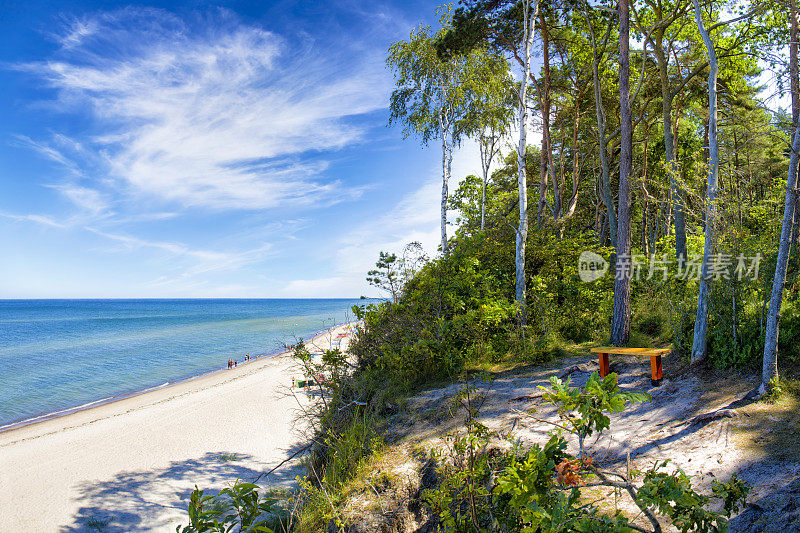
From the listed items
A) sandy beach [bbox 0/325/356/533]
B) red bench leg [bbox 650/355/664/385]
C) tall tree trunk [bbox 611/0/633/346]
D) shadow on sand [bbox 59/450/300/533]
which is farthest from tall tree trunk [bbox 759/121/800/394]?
shadow on sand [bbox 59/450/300/533]

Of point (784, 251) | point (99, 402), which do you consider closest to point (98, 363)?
point (99, 402)

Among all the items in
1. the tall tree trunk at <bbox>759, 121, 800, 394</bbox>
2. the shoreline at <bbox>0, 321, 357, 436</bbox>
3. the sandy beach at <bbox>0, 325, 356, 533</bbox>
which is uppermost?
the tall tree trunk at <bbox>759, 121, 800, 394</bbox>

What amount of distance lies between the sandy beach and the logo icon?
625cm

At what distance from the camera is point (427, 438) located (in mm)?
5402

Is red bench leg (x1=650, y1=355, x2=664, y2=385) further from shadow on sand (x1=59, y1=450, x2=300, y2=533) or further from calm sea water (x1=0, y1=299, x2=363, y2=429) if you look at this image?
shadow on sand (x1=59, y1=450, x2=300, y2=533)

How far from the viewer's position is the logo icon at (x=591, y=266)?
35.2ft

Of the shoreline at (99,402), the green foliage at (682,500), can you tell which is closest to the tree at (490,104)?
the shoreline at (99,402)

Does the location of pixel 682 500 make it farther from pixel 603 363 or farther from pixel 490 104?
pixel 490 104

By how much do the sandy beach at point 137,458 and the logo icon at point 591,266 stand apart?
6253 millimetres

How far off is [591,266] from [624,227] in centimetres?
236

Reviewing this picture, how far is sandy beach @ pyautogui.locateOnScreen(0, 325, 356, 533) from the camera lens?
320 inches

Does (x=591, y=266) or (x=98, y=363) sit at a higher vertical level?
(x=591, y=266)

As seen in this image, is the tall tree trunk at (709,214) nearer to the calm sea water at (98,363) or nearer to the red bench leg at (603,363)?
the red bench leg at (603,363)

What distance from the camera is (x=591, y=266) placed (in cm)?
1101
